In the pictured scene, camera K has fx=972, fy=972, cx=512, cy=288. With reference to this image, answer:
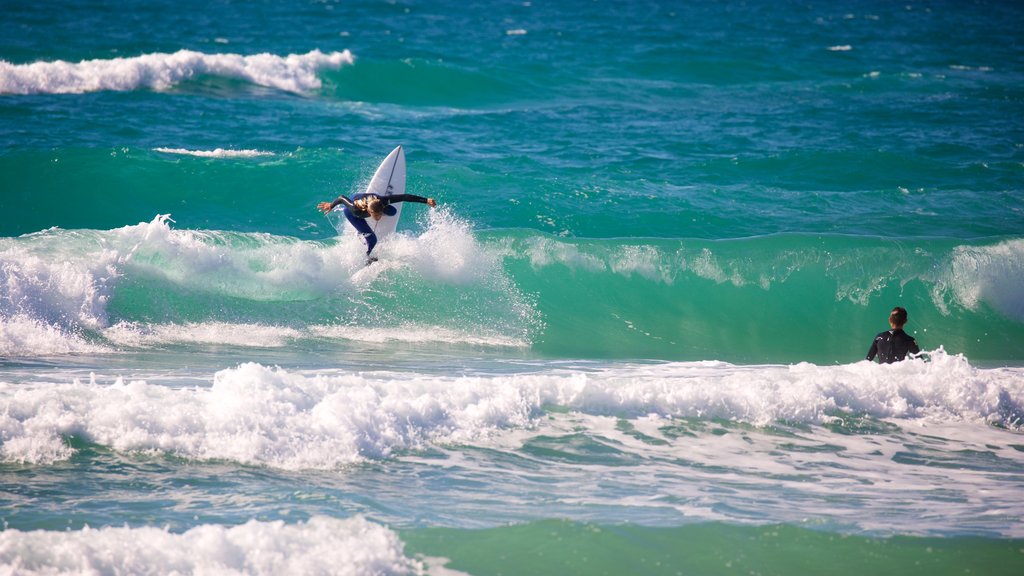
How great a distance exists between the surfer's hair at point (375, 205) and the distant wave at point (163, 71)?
42.5ft

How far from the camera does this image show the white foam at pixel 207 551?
571cm

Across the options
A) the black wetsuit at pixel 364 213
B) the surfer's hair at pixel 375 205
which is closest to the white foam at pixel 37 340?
the black wetsuit at pixel 364 213

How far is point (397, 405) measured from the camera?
8.38 m

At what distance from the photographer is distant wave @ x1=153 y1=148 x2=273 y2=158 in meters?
18.4

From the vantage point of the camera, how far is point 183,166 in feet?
58.3

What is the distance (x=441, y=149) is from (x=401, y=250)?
6.29 metres

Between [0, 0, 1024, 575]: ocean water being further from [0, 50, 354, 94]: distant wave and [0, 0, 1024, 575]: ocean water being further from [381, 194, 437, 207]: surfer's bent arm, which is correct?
[381, 194, 437, 207]: surfer's bent arm

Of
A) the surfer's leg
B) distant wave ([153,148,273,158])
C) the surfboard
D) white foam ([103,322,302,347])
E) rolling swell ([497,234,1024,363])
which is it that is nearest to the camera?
white foam ([103,322,302,347])

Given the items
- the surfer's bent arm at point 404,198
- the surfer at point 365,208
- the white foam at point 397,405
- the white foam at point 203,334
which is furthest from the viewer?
the surfer at point 365,208

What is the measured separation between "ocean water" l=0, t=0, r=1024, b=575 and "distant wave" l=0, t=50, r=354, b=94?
0.35 feet

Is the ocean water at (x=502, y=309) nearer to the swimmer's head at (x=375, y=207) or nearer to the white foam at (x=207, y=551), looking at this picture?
the white foam at (x=207, y=551)

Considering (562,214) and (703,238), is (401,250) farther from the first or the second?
(703,238)

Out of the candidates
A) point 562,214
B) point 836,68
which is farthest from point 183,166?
point 836,68

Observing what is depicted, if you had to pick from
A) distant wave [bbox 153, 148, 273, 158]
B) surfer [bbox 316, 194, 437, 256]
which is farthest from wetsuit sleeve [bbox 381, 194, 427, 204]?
distant wave [bbox 153, 148, 273, 158]
